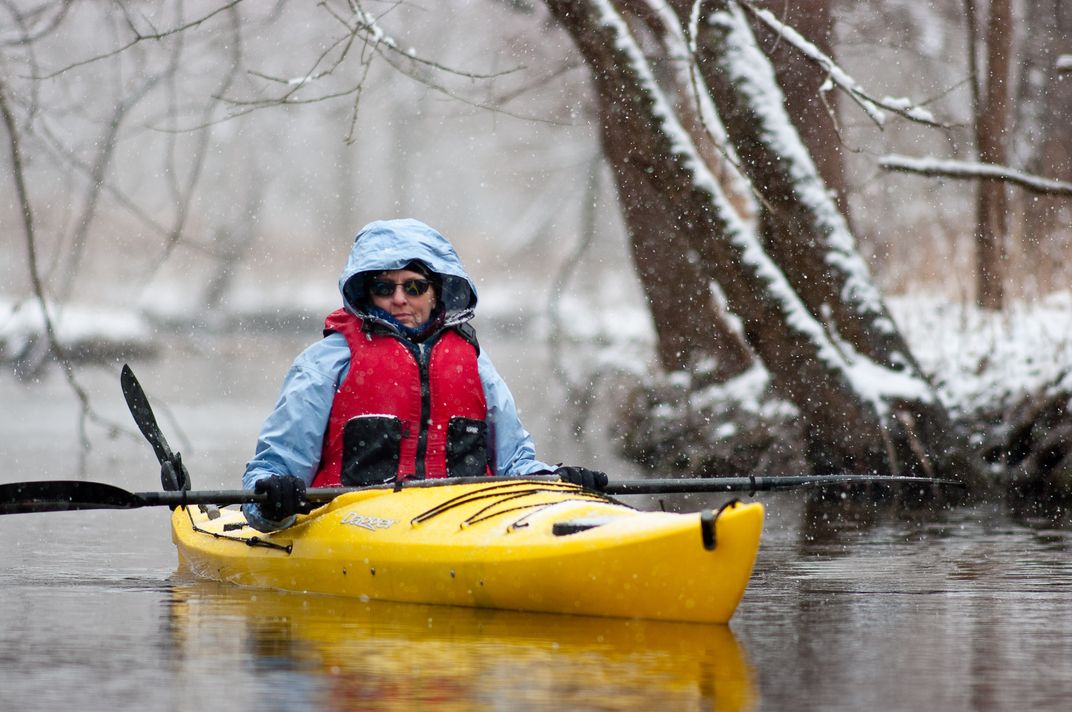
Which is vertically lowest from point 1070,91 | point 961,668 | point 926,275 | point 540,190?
point 961,668

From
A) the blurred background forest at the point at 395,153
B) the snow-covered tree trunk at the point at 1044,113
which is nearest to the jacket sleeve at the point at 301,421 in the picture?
the blurred background forest at the point at 395,153

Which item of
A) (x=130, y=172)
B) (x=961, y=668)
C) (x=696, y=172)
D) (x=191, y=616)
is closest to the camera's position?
(x=961, y=668)

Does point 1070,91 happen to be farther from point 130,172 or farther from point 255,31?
point 130,172

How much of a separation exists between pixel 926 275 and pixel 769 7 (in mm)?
2491

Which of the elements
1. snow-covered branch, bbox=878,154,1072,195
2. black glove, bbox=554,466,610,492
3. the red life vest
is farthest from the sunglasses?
snow-covered branch, bbox=878,154,1072,195

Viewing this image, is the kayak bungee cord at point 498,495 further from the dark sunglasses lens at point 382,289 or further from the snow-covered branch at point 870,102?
the snow-covered branch at point 870,102

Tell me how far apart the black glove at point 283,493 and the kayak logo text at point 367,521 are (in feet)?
0.59

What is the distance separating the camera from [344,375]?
682cm

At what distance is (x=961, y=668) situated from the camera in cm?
509

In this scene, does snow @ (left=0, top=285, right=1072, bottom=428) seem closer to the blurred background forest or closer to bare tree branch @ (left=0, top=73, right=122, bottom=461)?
the blurred background forest

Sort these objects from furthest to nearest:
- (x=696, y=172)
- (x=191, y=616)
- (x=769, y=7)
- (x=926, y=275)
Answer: (x=926, y=275)
(x=769, y=7)
(x=696, y=172)
(x=191, y=616)

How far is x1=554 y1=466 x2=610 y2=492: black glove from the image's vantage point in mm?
6629

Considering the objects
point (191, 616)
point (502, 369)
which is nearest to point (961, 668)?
point (191, 616)

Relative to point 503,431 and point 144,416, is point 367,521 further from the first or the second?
point 144,416
